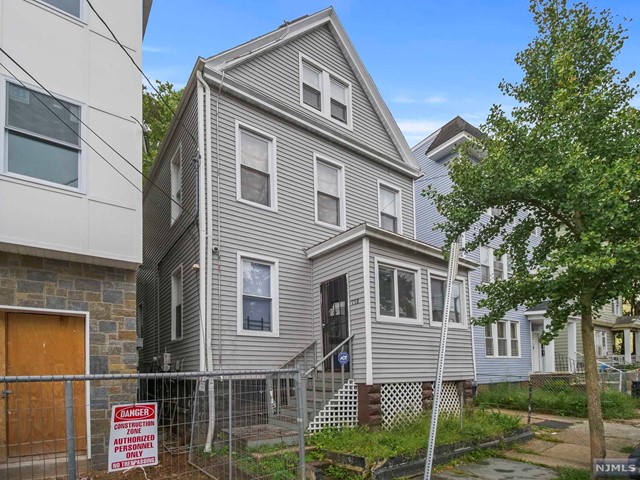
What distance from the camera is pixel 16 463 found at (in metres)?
6.43

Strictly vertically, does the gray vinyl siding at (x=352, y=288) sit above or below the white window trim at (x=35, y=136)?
below

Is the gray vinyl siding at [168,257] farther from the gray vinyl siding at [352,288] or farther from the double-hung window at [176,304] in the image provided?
the gray vinyl siding at [352,288]

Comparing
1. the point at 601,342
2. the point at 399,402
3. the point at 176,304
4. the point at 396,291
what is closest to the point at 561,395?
the point at 399,402

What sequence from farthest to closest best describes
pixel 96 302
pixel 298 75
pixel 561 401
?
pixel 561 401, pixel 298 75, pixel 96 302

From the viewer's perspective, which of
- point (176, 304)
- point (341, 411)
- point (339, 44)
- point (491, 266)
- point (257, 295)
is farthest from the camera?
point (491, 266)

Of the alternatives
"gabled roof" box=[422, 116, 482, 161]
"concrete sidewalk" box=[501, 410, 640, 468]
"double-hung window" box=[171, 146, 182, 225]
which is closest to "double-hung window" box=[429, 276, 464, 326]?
"concrete sidewalk" box=[501, 410, 640, 468]

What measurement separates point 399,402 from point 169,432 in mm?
5402

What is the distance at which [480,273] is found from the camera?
65.7ft

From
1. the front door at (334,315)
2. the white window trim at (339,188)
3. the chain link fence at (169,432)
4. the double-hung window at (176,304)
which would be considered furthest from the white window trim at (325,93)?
the chain link fence at (169,432)

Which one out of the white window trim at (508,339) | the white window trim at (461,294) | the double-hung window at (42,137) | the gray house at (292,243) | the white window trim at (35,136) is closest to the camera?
the white window trim at (35,136)

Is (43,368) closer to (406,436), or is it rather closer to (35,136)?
(35,136)

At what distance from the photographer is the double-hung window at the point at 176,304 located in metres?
11.9

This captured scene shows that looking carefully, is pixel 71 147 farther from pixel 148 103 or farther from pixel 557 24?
pixel 148 103

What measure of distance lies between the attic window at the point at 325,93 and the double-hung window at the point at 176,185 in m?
3.33
